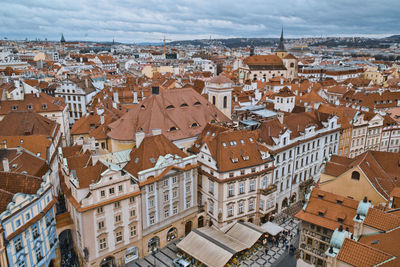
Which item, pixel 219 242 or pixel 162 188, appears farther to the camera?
pixel 162 188

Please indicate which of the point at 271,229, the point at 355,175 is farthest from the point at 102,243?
the point at 355,175

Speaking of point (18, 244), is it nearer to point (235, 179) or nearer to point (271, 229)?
point (235, 179)

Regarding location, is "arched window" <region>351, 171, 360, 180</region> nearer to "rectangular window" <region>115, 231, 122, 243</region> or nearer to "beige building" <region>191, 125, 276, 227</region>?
"beige building" <region>191, 125, 276, 227</region>

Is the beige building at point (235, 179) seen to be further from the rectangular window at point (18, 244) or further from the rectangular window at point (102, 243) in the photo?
the rectangular window at point (18, 244)

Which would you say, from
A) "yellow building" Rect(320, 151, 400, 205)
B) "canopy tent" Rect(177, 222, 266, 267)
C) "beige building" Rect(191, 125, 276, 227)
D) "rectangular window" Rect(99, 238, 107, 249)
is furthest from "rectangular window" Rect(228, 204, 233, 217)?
"rectangular window" Rect(99, 238, 107, 249)

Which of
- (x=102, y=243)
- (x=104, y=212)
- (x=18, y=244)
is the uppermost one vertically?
(x=104, y=212)

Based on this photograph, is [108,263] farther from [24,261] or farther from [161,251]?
[24,261]

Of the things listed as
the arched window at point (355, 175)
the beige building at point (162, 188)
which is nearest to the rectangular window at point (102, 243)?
Answer: the beige building at point (162, 188)

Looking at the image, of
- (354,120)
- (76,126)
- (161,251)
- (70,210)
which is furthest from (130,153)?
(354,120)
